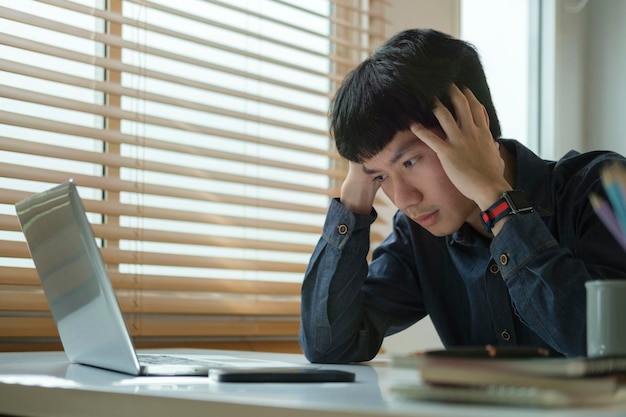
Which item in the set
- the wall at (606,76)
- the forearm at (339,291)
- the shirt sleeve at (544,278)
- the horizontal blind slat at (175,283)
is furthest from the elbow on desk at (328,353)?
the wall at (606,76)

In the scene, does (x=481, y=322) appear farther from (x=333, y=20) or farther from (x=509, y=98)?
→ (x=509, y=98)

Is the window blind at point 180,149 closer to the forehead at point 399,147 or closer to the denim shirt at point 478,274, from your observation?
the denim shirt at point 478,274

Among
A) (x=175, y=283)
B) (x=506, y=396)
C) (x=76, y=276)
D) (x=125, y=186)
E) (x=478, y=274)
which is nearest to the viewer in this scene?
(x=506, y=396)

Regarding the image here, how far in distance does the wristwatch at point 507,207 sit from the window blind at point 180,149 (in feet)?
2.67

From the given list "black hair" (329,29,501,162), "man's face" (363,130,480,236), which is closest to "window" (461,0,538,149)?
"black hair" (329,29,501,162)

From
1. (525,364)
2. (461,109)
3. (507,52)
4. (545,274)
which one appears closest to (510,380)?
(525,364)

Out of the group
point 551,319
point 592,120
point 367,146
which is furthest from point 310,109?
point 592,120

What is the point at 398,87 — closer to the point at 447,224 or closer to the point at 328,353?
the point at 447,224

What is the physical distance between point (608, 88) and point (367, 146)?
2.21 metres

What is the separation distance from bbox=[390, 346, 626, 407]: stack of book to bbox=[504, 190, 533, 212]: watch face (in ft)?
1.70

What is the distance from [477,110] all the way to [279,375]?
2.11 ft

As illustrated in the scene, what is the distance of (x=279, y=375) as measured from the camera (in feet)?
2.89

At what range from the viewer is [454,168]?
50.4 inches

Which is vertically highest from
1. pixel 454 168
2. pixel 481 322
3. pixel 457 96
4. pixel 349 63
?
pixel 349 63
